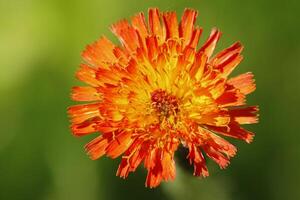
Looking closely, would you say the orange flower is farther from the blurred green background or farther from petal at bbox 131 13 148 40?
the blurred green background

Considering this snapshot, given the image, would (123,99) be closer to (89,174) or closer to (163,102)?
(163,102)

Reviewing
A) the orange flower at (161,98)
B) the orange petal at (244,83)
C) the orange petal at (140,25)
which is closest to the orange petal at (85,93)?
the orange flower at (161,98)

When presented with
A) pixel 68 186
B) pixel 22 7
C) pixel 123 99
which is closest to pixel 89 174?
pixel 68 186

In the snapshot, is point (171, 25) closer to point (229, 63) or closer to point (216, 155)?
point (229, 63)

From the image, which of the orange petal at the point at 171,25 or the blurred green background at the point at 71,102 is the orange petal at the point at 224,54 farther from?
the blurred green background at the point at 71,102

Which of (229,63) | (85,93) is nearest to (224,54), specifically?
(229,63)
